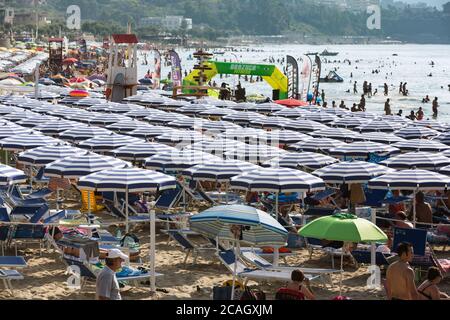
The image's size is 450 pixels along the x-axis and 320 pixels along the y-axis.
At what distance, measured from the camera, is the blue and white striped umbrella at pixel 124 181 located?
1205 cm

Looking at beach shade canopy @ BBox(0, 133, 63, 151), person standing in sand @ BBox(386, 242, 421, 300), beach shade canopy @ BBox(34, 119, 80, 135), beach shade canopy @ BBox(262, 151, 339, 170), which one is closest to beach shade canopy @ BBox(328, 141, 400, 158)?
beach shade canopy @ BBox(262, 151, 339, 170)

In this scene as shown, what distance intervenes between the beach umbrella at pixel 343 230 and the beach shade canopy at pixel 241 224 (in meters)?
0.34

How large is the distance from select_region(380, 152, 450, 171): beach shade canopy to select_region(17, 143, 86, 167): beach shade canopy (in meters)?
5.24

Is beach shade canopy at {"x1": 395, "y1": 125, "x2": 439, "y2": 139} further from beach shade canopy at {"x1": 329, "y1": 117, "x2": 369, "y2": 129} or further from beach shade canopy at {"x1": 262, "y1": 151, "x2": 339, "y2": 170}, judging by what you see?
beach shade canopy at {"x1": 262, "y1": 151, "x2": 339, "y2": 170}

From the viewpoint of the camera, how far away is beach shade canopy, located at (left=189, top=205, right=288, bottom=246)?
9.38 m

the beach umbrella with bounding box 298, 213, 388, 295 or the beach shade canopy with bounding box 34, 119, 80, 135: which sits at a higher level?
the beach umbrella with bounding box 298, 213, 388, 295

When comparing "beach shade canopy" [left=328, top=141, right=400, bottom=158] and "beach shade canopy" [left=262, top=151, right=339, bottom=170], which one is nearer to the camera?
"beach shade canopy" [left=262, top=151, right=339, bottom=170]

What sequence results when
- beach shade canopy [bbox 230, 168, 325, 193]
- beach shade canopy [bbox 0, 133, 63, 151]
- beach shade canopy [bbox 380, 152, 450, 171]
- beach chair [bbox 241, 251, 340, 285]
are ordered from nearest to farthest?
beach chair [bbox 241, 251, 340, 285]
beach shade canopy [bbox 230, 168, 325, 193]
beach shade canopy [bbox 380, 152, 450, 171]
beach shade canopy [bbox 0, 133, 63, 151]

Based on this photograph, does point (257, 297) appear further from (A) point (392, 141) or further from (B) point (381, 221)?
(A) point (392, 141)

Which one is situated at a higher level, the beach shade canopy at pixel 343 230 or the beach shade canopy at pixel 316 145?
the beach shade canopy at pixel 343 230

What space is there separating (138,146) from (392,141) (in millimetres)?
6036

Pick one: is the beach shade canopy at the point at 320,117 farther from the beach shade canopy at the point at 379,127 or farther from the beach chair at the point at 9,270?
the beach chair at the point at 9,270

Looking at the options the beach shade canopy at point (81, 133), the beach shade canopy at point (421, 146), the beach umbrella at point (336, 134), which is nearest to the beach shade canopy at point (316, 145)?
the beach shade canopy at point (421, 146)

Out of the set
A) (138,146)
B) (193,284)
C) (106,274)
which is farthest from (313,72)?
(106,274)
